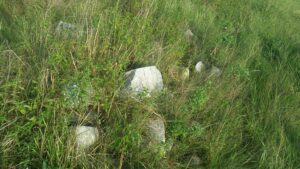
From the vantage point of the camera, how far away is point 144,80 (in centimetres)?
276

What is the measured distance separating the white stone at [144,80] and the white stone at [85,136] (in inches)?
19.5

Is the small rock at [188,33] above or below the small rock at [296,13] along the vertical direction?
above

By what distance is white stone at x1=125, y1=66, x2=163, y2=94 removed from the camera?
269 centimetres

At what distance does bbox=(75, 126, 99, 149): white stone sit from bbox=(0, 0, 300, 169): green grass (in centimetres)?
5

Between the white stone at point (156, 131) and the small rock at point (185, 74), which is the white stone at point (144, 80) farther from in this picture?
the small rock at point (185, 74)

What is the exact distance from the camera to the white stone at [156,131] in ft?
8.11

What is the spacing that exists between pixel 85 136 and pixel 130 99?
49cm

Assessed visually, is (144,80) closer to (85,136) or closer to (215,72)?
(85,136)

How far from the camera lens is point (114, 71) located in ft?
8.55

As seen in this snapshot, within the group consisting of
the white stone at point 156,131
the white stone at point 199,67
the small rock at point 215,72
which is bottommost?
the white stone at point 156,131

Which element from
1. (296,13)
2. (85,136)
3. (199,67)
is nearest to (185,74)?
(199,67)

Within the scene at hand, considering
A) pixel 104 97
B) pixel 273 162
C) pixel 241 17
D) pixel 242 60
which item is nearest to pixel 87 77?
pixel 104 97

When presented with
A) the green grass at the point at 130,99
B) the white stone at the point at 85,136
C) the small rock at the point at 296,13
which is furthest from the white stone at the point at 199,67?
the small rock at the point at 296,13

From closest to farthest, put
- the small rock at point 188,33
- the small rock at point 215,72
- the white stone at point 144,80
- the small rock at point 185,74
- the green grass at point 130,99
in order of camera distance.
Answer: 1. the green grass at point 130,99
2. the white stone at point 144,80
3. the small rock at point 185,74
4. the small rock at point 215,72
5. the small rock at point 188,33
